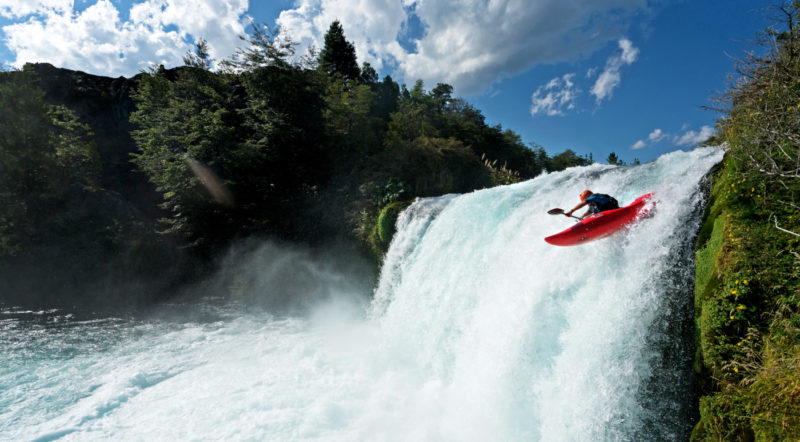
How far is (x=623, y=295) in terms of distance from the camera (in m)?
3.65

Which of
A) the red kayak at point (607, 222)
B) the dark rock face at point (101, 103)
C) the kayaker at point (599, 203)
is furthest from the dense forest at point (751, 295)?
Result: the dark rock face at point (101, 103)

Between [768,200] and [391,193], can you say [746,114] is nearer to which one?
[768,200]

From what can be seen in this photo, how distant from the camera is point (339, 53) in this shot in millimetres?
36500

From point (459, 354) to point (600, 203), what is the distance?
3273 mm

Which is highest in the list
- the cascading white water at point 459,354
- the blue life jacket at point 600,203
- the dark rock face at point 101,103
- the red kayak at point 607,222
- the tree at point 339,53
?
the tree at point 339,53

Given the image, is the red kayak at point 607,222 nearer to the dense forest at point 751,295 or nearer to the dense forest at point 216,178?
the dense forest at point 751,295

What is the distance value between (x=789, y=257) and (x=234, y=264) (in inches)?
628

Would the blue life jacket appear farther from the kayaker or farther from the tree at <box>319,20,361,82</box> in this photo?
the tree at <box>319,20,361,82</box>

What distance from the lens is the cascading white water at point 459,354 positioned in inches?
137

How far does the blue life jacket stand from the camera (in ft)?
15.1

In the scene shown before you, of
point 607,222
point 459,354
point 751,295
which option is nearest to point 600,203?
point 607,222

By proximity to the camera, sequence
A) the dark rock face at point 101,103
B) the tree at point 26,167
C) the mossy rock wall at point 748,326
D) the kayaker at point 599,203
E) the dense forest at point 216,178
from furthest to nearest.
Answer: the dark rock face at point 101,103, the tree at point 26,167, the dense forest at point 216,178, the kayaker at point 599,203, the mossy rock wall at point 748,326

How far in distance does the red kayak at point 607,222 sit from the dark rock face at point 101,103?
3412cm

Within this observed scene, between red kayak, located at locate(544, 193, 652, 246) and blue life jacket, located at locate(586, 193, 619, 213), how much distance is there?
0.32 metres
